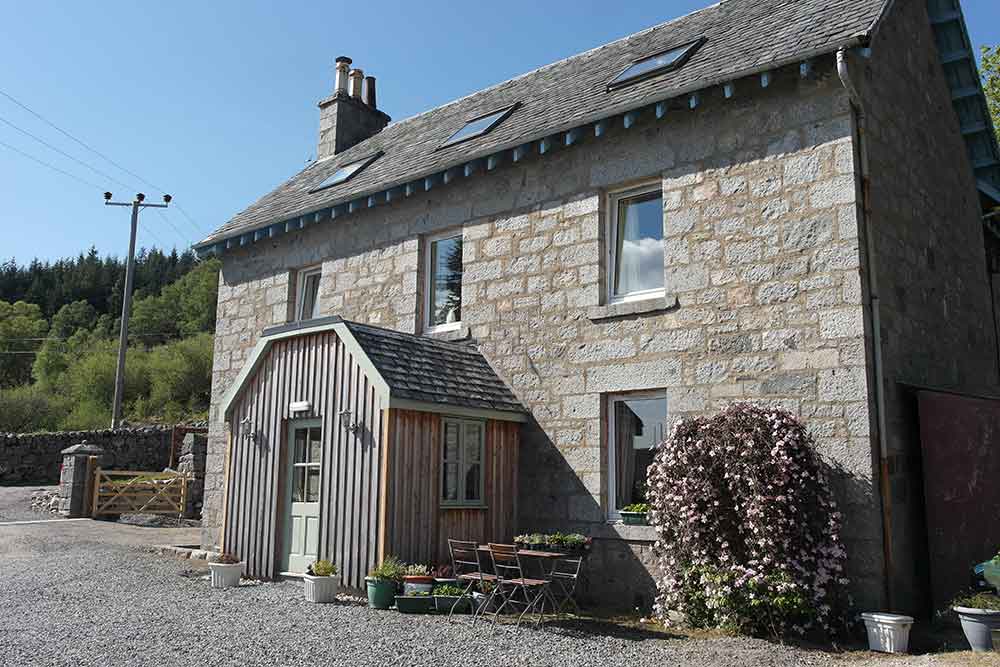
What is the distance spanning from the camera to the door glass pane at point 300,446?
10547 mm

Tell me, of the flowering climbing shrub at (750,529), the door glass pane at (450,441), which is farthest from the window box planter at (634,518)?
the door glass pane at (450,441)

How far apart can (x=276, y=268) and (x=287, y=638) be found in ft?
27.0

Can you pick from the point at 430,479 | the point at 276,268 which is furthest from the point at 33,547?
the point at 430,479

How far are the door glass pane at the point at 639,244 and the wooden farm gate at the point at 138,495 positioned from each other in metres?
13.6

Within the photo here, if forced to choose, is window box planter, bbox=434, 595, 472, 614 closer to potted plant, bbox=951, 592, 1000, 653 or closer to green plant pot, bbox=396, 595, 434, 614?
green plant pot, bbox=396, 595, 434, 614

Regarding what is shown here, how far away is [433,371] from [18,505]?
15.3 m

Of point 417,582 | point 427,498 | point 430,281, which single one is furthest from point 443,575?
point 430,281

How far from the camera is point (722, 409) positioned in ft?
29.4

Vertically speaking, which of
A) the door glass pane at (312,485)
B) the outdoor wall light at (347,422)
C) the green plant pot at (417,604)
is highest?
the outdoor wall light at (347,422)

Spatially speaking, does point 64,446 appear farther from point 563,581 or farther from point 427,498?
point 563,581

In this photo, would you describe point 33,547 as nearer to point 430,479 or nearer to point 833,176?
point 430,479

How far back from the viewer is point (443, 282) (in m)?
12.3

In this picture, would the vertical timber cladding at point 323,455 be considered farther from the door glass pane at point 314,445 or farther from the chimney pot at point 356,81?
the chimney pot at point 356,81

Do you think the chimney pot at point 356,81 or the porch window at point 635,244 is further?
the chimney pot at point 356,81
